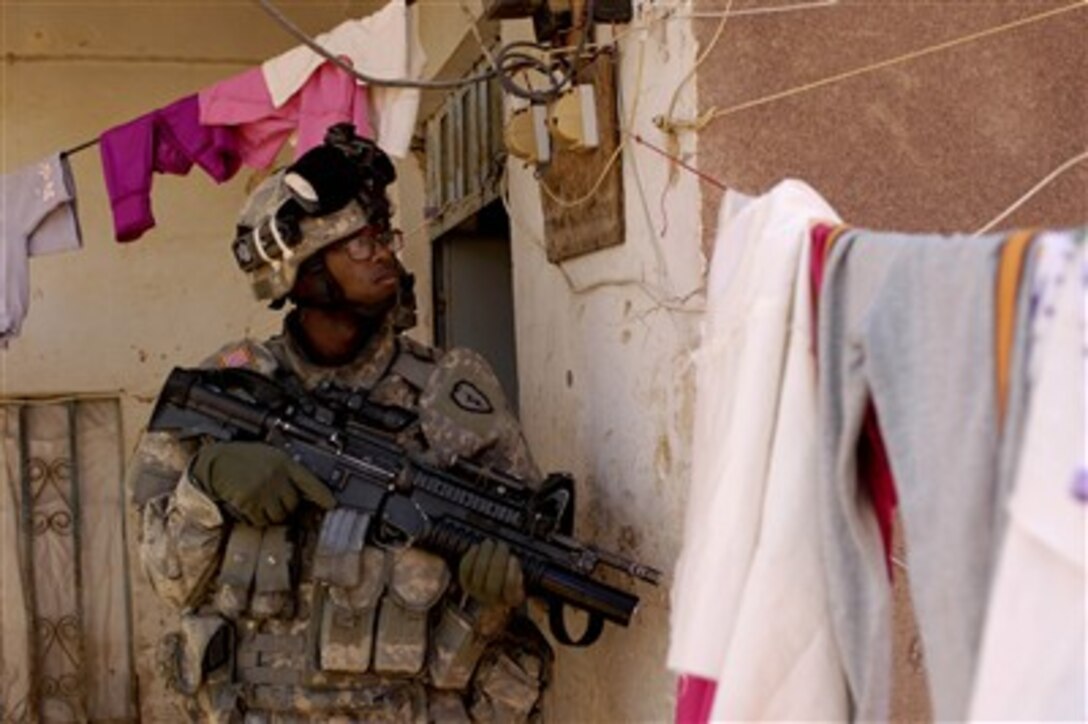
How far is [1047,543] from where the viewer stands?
1.24 metres

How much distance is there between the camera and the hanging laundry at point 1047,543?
123cm

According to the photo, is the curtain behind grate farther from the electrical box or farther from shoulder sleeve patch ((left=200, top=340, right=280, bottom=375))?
the electrical box

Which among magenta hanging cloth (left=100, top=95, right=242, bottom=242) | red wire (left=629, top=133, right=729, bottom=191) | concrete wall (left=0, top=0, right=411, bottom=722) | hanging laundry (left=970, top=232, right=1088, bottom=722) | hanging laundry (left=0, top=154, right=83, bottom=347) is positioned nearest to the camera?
hanging laundry (left=970, top=232, right=1088, bottom=722)

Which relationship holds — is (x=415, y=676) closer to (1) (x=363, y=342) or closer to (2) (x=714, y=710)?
(1) (x=363, y=342)

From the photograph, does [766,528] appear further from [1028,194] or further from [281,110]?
[281,110]

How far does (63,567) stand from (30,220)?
2.21m

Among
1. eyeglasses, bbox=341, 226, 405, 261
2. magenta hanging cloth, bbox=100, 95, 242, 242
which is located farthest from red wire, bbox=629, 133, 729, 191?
magenta hanging cloth, bbox=100, 95, 242, 242

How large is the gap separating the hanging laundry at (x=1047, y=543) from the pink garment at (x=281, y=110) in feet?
7.18

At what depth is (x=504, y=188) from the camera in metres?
3.83

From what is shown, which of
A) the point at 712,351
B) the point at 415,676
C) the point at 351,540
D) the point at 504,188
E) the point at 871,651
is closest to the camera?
the point at 871,651

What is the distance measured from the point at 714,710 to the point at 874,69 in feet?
4.66

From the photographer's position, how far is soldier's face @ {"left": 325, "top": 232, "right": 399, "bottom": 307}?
2967 millimetres

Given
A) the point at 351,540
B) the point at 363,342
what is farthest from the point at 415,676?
the point at 363,342

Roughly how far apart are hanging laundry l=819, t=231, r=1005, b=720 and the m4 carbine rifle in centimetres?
117
